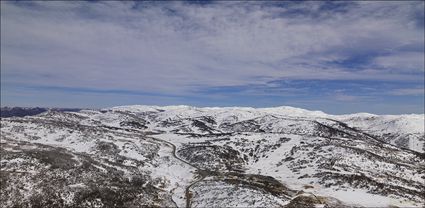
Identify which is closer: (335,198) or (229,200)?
(229,200)

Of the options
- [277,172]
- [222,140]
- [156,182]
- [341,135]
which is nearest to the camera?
[156,182]

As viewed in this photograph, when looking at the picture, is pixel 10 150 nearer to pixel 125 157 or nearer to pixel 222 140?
pixel 125 157

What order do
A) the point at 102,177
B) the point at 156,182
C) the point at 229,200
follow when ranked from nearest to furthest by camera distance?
the point at 229,200 → the point at 102,177 → the point at 156,182

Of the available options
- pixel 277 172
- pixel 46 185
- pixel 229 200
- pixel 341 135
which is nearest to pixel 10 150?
pixel 46 185

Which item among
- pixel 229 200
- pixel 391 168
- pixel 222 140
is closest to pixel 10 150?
pixel 229 200

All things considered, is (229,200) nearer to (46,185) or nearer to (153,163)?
(46,185)

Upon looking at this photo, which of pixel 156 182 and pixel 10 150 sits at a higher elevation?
pixel 10 150

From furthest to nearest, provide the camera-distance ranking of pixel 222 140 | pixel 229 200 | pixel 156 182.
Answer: pixel 222 140 < pixel 156 182 < pixel 229 200

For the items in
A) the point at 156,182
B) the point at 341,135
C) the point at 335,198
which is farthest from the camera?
the point at 341,135

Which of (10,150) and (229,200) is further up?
(10,150)
